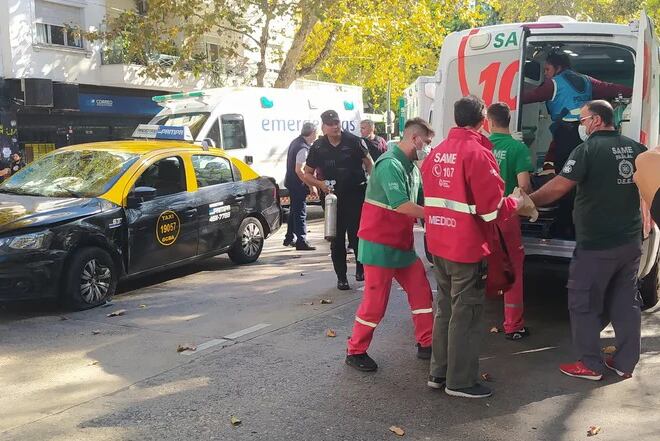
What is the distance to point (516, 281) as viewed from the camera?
5469mm

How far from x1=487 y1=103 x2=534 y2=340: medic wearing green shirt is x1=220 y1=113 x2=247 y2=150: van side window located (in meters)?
7.49

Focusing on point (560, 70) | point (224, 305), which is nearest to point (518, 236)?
point (560, 70)

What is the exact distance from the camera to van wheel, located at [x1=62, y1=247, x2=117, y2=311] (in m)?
6.39

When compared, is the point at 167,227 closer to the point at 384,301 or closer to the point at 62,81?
the point at 384,301

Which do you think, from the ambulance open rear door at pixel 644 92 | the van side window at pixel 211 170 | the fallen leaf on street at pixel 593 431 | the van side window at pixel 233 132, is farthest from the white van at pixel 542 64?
the van side window at pixel 233 132

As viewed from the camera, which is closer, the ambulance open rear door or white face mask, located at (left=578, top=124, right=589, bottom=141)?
white face mask, located at (left=578, top=124, right=589, bottom=141)

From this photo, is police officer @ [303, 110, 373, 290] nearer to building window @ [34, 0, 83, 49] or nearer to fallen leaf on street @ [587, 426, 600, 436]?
fallen leaf on street @ [587, 426, 600, 436]

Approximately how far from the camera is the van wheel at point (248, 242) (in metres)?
8.74

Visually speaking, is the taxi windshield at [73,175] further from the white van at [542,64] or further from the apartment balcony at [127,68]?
the apartment balcony at [127,68]

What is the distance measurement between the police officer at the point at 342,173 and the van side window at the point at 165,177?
1611mm

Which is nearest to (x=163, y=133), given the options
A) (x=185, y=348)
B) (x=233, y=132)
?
(x=233, y=132)

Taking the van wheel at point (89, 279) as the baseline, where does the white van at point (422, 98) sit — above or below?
above

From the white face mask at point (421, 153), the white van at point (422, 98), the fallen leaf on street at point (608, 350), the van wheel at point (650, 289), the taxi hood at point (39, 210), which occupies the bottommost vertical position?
the fallen leaf on street at point (608, 350)

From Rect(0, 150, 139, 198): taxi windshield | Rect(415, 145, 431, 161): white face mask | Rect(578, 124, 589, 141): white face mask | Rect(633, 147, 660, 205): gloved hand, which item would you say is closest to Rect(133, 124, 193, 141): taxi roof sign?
Rect(0, 150, 139, 198): taxi windshield
